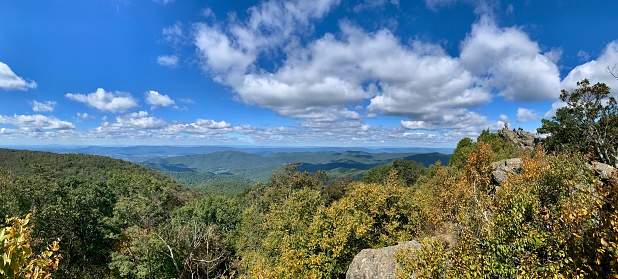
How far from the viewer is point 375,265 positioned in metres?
15.4

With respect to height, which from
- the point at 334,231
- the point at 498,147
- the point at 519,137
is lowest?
the point at 334,231

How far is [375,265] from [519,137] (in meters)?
99.5

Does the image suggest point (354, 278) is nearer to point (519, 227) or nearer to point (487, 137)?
point (519, 227)

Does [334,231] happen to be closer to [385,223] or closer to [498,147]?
[385,223]

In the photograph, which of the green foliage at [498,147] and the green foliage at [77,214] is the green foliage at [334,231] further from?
the green foliage at [498,147]

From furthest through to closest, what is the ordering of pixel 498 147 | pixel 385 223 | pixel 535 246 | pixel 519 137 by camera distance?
pixel 519 137
pixel 498 147
pixel 385 223
pixel 535 246

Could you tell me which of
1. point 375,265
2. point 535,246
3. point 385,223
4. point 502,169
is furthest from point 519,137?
point 535,246

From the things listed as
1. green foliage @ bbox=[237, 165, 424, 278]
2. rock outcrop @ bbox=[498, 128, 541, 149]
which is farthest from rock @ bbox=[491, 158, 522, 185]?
rock outcrop @ bbox=[498, 128, 541, 149]

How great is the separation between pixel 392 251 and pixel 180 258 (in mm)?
30087

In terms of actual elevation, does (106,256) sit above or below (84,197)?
below

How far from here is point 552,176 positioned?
16.6 metres

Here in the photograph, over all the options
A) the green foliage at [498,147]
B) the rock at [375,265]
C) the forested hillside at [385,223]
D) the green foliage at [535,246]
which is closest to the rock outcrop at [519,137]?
the green foliage at [498,147]

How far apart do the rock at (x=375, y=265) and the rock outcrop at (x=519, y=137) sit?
8898 cm

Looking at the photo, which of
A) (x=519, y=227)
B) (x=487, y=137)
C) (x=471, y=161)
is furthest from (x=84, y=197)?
(x=487, y=137)
